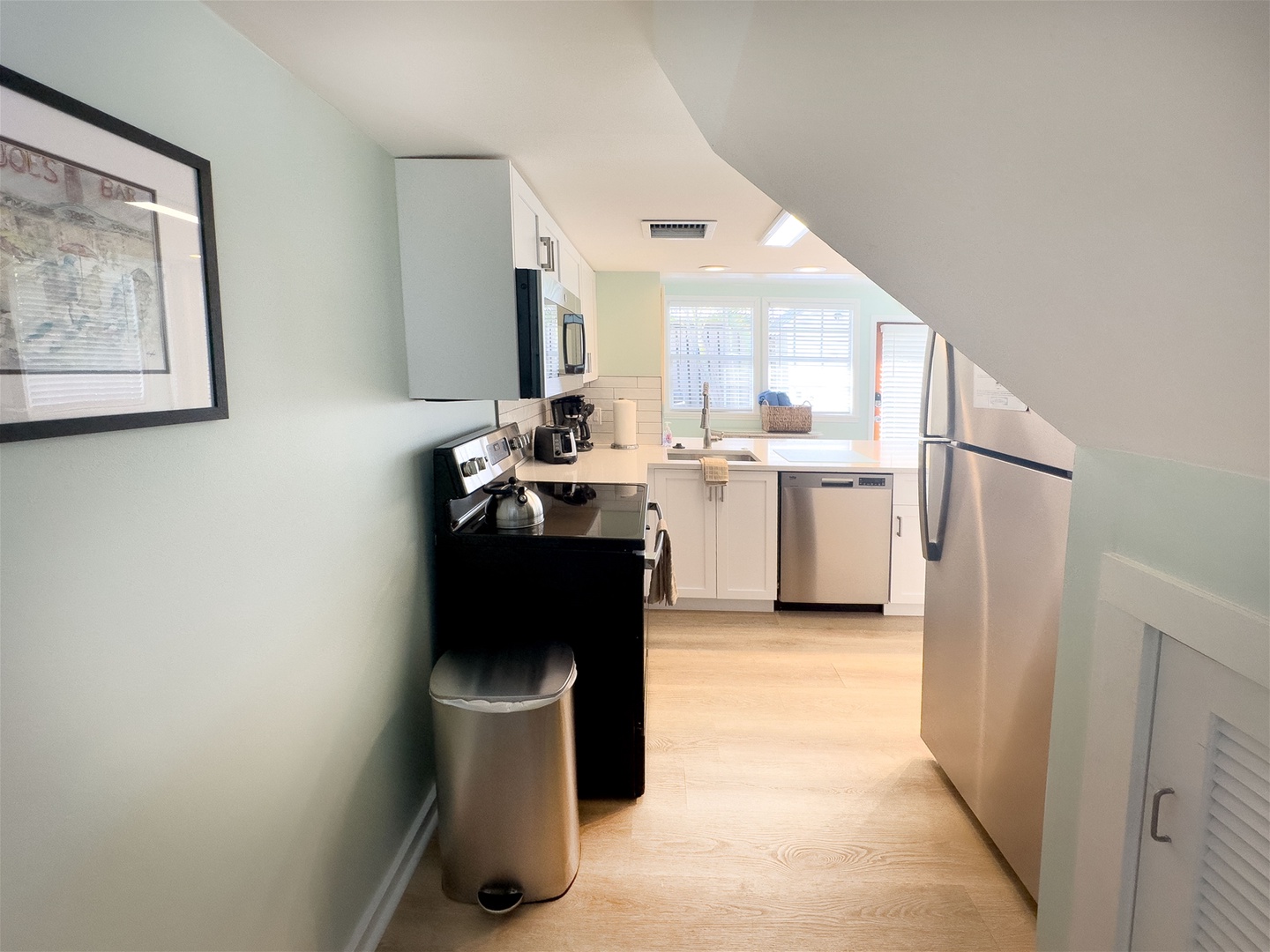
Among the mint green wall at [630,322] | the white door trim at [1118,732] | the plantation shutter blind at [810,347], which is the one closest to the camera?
the white door trim at [1118,732]

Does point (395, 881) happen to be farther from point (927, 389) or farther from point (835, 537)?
point (835, 537)

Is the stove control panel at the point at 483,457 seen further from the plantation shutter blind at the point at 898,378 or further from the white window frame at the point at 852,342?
the plantation shutter blind at the point at 898,378

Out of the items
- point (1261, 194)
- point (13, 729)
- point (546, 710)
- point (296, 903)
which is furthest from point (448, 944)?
point (1261, 194)

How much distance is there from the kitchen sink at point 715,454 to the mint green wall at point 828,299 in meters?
1.93

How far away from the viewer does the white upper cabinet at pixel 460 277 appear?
6.25 feet

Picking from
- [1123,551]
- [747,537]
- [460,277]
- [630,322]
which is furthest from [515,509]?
[630,322]

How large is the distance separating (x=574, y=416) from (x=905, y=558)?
2.07 meters

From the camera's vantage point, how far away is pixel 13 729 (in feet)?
2.60

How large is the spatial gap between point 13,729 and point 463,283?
1438mm

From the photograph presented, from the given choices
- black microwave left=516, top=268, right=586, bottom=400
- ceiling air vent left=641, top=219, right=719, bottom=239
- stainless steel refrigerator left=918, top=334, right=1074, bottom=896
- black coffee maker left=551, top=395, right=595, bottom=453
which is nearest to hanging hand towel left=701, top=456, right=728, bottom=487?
black coffee maker left=551, top=395, right=595, bottom=453

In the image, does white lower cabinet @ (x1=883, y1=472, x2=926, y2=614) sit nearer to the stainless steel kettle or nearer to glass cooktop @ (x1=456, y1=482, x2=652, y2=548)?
glass cooktop @ (x1=456, y1=482, x2=652, y2=548)

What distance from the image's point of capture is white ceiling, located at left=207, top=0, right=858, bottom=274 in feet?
3.70

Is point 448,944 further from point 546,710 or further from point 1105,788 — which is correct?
point 1105,788

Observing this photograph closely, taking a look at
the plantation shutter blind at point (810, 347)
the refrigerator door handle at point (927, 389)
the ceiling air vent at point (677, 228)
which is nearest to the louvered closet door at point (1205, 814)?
the refrigerator door handle at point (927, 389)
